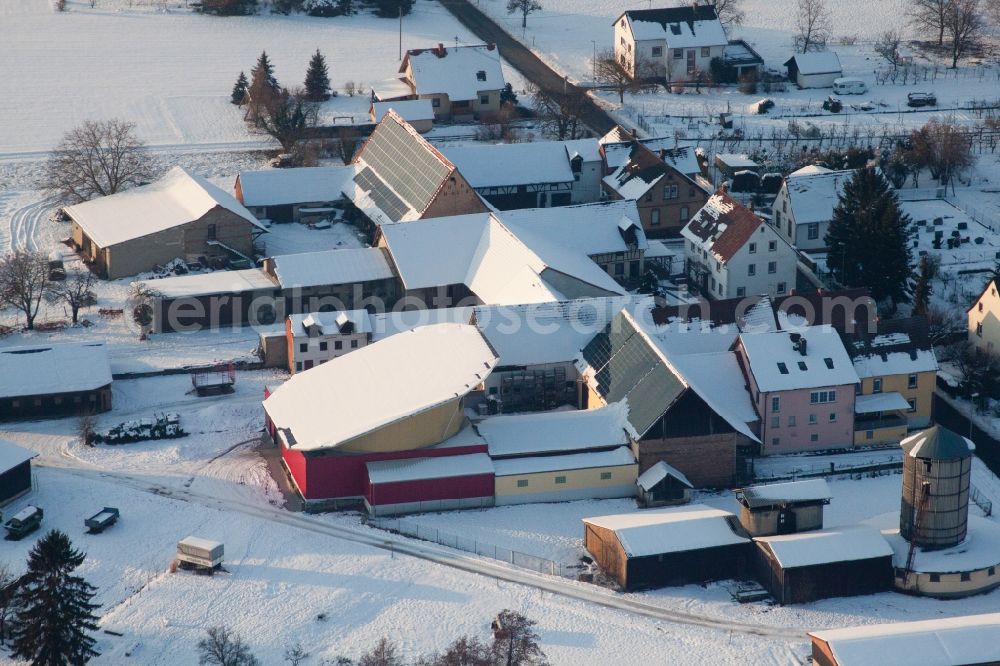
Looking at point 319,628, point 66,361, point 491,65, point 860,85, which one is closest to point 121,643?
point 319,628

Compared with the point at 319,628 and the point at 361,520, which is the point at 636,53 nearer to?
the point at 361,520

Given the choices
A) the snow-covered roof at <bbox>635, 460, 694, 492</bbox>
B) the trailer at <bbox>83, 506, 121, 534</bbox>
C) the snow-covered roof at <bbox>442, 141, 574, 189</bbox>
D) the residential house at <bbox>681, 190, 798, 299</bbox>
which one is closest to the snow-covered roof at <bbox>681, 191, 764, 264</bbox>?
the residential house at <bbox>681, 190, 798, 299</bbox>

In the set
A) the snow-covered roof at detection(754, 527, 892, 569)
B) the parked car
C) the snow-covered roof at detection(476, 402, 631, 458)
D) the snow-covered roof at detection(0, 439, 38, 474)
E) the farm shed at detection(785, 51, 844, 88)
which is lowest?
the snow-covered roof at detection(754, 527, 892, 569)

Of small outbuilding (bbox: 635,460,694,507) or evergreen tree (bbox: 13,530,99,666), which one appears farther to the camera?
small outbuilding (bbox: 635,460,694,507)

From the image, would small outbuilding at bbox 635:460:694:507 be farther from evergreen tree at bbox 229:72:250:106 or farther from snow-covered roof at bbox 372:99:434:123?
evergreen tree at bbox 229:72:250:106

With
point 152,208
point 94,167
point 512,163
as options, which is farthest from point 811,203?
point 94,167
